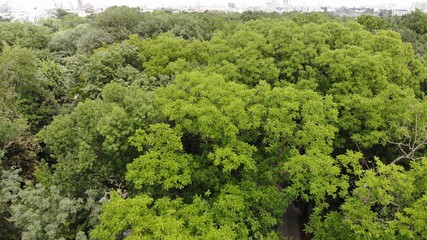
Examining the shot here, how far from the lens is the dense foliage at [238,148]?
910 cm

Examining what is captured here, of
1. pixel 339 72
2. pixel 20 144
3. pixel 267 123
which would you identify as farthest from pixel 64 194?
pixel 339 72

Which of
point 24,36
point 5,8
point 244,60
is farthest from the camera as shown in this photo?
point 5,8

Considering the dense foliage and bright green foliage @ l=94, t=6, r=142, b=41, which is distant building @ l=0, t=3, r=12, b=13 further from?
the dense foliage

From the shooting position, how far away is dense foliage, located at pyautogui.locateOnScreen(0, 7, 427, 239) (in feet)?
29.9

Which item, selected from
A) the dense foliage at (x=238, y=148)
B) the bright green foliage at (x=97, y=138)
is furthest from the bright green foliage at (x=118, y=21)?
the bright green foliage at (x=97, y=138)

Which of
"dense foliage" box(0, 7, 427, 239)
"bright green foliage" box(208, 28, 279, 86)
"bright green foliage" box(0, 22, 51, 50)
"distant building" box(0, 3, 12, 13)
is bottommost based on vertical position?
"dense foliage" box(0, 7, 427, 239)

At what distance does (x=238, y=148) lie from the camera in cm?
988

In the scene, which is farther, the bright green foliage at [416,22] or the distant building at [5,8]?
the distant building at [5,8]

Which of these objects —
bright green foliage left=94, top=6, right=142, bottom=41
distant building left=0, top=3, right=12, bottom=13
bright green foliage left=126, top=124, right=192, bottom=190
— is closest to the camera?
bright green foliage left=126, top=124, right=192, bottom=190

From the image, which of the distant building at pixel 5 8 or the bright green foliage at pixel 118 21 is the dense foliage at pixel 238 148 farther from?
the distant building at pixel 5 8

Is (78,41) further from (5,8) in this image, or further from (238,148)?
(5,8)

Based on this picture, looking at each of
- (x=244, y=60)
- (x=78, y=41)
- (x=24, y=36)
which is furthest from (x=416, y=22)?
(x=24, y=36)

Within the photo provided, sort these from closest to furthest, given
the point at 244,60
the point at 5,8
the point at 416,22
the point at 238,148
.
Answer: the point at 238,148
the point at 244,60
the point at 416,22
the point at 5,8

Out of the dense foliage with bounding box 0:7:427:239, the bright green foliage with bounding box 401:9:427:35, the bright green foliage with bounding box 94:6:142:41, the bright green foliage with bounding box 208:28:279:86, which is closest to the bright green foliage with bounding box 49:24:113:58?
the bright green foliage with bounding box 94:6:142:41
